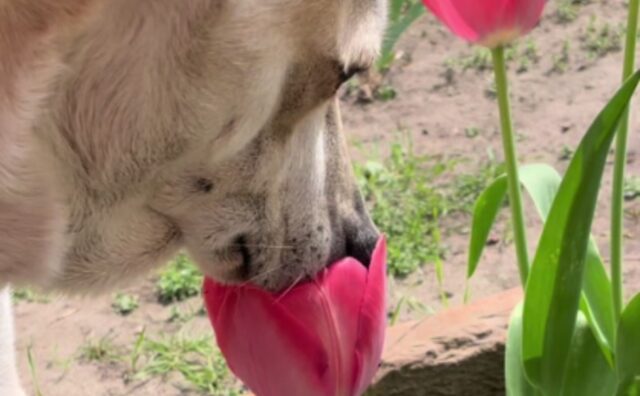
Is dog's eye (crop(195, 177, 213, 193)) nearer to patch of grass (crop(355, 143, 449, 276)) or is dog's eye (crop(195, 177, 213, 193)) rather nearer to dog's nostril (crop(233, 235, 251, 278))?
dog's nostril (crop(233, 235, 251, 278))

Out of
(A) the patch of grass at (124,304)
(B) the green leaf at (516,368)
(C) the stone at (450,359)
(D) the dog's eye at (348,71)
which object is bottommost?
(A) the patch of grass at (124,304)

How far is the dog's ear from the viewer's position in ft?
5.17

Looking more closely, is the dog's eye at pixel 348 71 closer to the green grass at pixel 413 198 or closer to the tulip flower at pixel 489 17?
the tulip flower at pixel 489 17

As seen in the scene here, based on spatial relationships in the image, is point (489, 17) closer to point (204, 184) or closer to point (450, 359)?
point (204, 184)

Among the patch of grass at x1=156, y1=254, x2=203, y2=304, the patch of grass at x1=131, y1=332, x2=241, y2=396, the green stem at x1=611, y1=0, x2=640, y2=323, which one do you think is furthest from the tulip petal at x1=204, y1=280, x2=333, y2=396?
the patch of grass at x1=156, y1=254, x2=203, y2=304

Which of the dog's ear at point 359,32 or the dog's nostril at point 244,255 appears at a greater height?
the dog's ear at point 359,32

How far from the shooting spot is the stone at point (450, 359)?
7.14ft

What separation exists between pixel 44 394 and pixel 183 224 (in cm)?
113

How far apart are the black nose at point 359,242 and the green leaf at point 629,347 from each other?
15.6 inches

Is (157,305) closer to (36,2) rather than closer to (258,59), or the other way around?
(258,59)

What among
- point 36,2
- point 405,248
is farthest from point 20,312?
point 36,2

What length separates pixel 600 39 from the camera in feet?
12.7

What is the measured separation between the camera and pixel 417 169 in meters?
3.45

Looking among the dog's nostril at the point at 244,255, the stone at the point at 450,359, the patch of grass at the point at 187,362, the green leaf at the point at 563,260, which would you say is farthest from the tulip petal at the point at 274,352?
the patch of grass at the point at 187,362
